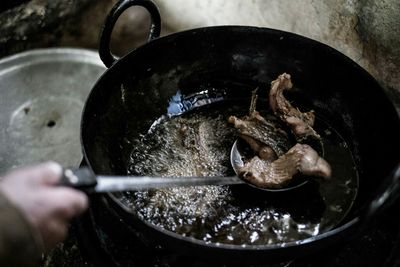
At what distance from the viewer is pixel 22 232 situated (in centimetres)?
137

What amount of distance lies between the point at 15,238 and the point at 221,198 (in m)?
0.96

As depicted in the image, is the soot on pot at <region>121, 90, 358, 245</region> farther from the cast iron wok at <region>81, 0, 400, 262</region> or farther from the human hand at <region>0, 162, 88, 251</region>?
the human hand at <region>0, 162, 88, 251</region>

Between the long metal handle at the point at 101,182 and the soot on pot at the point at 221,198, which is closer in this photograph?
→ the long metal handle at the point at 101,182

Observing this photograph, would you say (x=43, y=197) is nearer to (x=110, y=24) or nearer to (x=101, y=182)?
(x=101, y=182)

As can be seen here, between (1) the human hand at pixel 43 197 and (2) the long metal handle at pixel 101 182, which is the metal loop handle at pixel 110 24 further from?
(1) the human hand at pixel 43 197

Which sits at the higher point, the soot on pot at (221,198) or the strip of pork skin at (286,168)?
the strip of pork skin at (286,168)

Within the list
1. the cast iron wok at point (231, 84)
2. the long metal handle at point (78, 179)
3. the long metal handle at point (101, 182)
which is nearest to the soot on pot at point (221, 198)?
the cast iron wok at point (231, 84)

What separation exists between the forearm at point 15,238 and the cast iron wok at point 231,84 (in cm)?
49

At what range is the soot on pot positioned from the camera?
198 cm

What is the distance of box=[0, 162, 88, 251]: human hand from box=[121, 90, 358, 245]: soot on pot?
1.97ft

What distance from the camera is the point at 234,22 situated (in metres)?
3.47

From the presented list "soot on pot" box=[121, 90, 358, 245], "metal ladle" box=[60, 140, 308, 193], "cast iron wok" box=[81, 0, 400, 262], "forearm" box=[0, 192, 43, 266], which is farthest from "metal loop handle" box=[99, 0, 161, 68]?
"forearm" box=[0, 192, 43, 266]

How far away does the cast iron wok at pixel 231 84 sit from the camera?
7.17 feet

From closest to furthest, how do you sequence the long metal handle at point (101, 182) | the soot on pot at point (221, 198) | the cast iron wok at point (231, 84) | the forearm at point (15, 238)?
1. the forearm at point (15, 238)
2. the long metal handle at point (101, 182)
3. the soot on pot at point (221, 198)
4. the cast iron wok at point (231, 84)
